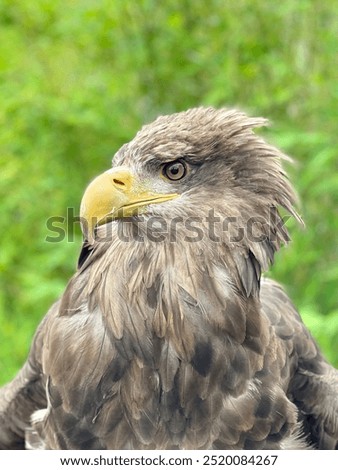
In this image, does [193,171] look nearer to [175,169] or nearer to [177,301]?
[175,169]

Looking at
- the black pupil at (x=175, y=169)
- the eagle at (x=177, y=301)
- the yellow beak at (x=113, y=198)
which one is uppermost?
the black pupil at (x=175, y=169)

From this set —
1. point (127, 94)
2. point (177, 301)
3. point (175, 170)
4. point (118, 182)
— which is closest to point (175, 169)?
point (175, 170)

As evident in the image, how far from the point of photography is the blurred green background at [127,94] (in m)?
4.17

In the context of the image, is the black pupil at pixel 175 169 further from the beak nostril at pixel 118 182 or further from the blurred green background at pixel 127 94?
the blurred green background at pixel 127 94

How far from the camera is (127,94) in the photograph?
454 centimetres

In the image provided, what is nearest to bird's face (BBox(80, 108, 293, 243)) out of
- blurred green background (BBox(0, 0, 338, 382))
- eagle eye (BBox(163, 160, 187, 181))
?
eagle eye (BBox(163, 160, 187, 181))

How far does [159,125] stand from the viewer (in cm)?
217

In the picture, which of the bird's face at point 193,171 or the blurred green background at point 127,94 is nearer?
the bird's face at point 193,171

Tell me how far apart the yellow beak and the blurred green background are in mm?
1914

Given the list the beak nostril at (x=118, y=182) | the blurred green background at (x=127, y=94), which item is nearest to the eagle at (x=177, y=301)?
the beak nostril at (x=118, y=182)

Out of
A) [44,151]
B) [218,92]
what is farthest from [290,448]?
[44,151]

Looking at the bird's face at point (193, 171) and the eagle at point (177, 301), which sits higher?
the bird's face at point (193, 171)

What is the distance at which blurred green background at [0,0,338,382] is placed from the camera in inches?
164
